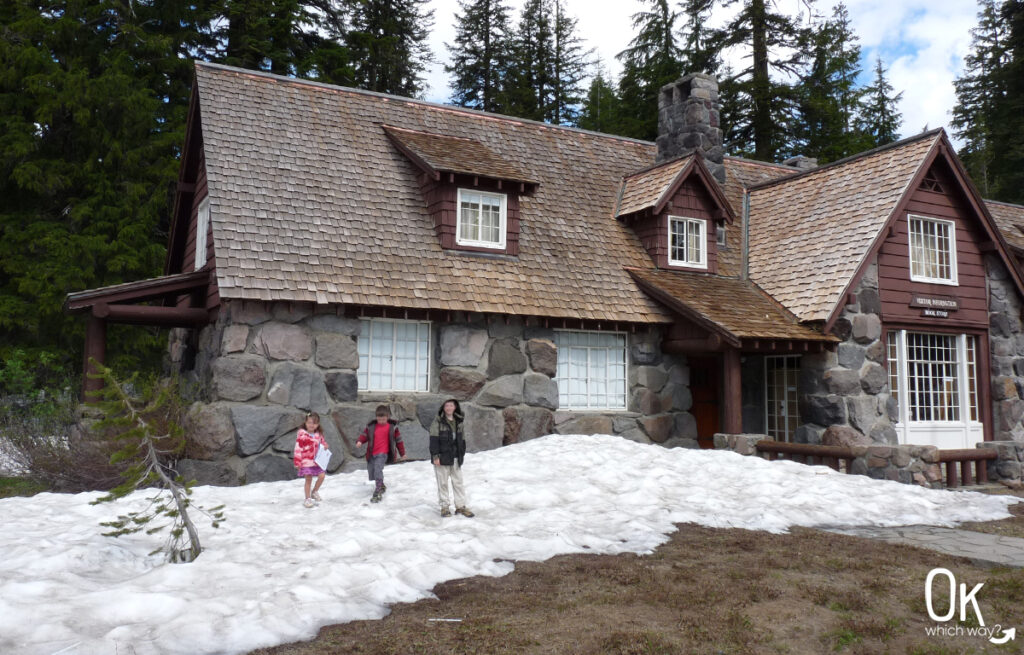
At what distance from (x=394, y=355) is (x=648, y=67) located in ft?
72.7

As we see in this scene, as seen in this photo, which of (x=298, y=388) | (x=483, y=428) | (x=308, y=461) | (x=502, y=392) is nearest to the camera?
(x=308, y=461)

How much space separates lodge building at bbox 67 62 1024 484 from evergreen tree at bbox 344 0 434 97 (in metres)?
11.7

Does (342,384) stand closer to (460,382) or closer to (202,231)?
(460,382)

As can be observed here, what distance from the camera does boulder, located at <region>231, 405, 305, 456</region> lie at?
10844mm

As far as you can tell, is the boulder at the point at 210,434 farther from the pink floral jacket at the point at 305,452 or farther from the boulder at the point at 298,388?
the pink floral jacket at the point at 305,452

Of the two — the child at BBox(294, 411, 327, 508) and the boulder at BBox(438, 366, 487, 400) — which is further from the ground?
the boulder at BBox(438, 366, 487, 400)

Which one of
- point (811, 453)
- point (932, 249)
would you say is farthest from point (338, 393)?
point (932, 249)

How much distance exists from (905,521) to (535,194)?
8.81 metres

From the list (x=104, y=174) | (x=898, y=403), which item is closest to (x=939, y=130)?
(x=898, y=403)

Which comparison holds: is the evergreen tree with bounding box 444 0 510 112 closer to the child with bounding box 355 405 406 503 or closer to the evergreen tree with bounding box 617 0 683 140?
the evergreen tree with bounding box 617 0 683 140

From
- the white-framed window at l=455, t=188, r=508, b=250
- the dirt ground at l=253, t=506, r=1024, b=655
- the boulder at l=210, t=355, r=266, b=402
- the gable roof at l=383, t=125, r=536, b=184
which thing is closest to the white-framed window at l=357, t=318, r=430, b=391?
the boulder at l=210, t=355, r=266, b=402

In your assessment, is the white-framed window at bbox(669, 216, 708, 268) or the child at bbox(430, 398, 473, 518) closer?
the child at bbox(430, 398, 473, 518)

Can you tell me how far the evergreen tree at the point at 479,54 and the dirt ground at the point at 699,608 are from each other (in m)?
27.9

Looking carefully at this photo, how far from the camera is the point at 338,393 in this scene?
1155cm
